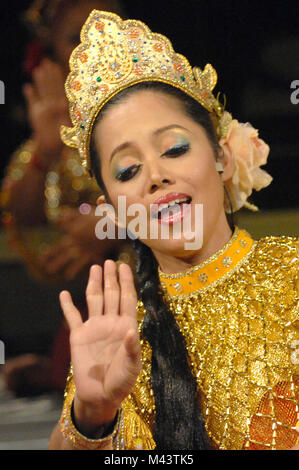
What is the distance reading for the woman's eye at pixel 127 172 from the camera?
1694 millimetres

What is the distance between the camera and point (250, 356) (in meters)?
1.63

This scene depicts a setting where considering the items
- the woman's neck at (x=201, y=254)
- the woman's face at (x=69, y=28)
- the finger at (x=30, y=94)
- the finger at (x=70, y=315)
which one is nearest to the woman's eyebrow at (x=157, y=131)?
the woman's neck at (x=201, y=254)

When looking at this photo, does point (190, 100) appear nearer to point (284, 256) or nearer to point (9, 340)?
point (284, 256)

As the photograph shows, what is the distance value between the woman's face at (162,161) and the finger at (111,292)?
0.17 m

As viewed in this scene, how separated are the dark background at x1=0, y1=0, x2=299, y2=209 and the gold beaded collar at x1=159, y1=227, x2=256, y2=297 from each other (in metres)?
0.40

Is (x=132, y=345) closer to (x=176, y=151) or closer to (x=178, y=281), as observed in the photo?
(x=178, y=281)

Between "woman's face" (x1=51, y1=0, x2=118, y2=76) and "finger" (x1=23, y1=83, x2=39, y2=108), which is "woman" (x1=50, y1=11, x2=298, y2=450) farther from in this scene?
"finger" (x1=23, y1=83, x2=39, y2=108)

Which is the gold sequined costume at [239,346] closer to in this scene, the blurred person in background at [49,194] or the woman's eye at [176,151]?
the woman's eye at [176,151]

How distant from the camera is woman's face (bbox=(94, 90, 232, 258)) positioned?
1663 millimetres

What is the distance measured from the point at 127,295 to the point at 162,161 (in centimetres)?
37

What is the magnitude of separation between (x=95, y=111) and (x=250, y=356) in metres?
0.76

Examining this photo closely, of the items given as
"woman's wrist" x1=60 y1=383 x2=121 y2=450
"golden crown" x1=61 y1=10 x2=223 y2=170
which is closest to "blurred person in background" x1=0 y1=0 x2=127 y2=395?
"golden crown" x1=61 y1=10 x2=223 y2=170

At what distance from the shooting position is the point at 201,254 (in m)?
1.73

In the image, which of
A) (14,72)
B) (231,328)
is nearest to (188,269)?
(231,328)
